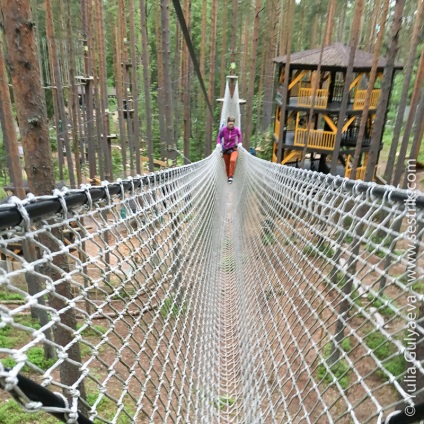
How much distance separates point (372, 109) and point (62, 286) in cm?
649

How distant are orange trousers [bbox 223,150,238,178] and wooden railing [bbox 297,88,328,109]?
254cm

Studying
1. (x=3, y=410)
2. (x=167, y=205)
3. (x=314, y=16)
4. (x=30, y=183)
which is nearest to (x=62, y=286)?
(x=30, y=183)

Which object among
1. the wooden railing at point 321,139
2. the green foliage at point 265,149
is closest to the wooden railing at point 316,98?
the wooden railing at point 321,139

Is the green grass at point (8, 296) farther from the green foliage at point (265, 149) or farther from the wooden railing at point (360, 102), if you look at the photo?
the green foliage at point (265, 149)

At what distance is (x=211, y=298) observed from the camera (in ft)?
8.64

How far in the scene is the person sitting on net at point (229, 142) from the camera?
5.13m

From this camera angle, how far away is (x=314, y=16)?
13953mm

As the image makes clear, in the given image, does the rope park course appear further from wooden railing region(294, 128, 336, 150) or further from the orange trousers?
wooden railing region(294, 128, 336, 150)

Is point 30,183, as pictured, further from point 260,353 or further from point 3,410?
point 3,410

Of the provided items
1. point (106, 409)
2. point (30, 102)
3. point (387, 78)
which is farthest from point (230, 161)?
point (30, 102)

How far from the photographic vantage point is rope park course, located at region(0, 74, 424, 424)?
60 cm

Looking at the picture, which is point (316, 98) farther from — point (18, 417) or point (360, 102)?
point (18, 417)

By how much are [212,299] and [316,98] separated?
18.5 feet

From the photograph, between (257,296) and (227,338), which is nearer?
(257,296)
